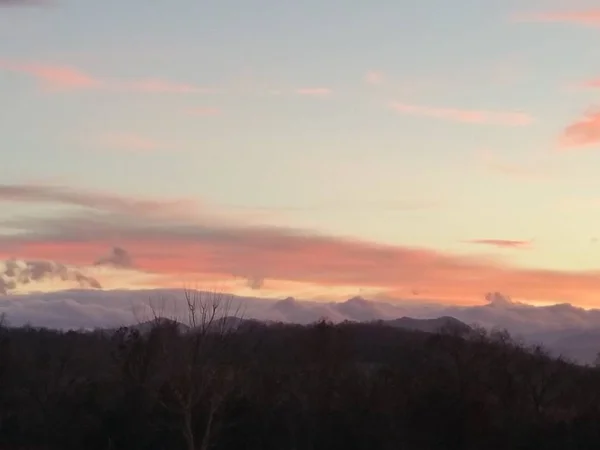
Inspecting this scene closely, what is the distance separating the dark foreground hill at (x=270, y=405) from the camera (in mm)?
41562

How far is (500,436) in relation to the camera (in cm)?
4169

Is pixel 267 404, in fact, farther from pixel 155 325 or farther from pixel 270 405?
pixel 155 325

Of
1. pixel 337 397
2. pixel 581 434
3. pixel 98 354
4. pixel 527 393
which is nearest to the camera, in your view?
pixel 581 434

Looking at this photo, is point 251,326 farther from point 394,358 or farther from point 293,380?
point 293,380

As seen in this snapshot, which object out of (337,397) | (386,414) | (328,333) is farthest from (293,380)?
(328,333)

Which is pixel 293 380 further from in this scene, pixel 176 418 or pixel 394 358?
pixel 394 358

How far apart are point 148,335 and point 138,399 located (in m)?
4.97

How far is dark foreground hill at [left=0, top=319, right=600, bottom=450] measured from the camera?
41562mm

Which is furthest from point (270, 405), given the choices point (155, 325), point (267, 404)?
point (155, 325)

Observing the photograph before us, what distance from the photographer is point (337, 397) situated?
4388cm

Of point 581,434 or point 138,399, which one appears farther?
point 138,399

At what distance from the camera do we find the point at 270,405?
1709 inches

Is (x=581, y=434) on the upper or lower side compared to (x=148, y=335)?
lower

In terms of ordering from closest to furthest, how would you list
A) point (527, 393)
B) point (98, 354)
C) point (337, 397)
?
point (337, 397) < point (527, 393) < point (98, 354)
